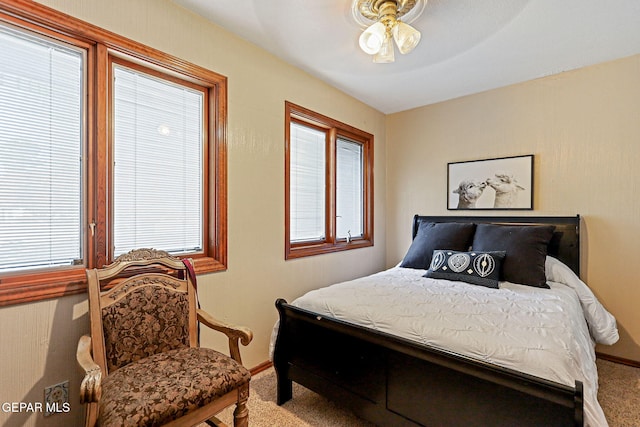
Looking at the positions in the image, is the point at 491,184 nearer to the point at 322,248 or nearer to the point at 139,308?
→ the point at 322,248

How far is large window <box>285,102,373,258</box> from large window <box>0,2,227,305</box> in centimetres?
89

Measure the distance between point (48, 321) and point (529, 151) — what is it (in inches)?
151

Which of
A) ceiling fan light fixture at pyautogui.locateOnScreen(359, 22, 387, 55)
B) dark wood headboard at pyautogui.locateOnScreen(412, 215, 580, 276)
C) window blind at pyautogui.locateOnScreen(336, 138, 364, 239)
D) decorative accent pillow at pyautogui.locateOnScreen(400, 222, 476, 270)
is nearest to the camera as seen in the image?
ceiling fan light fixture at pyautogui.locateOnScreen(359, 22, 387, 55)

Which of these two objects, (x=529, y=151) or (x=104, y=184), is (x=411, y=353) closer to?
(x=104, y=184)

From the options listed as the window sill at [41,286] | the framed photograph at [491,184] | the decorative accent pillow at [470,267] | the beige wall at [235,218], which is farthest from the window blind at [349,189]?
the window sill at [41,286]

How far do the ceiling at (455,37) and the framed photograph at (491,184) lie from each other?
2.59 ft

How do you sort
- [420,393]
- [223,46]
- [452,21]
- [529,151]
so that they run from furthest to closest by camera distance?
1. [529,151]
2. [223,46]
3. [452,21]
4. [420,393]

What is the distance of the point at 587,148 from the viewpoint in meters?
2.75

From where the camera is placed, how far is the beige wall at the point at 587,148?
102 inches

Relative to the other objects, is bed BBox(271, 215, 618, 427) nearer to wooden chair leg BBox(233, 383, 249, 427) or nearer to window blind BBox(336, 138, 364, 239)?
wooden chair leg BBox(233, 383, 249, 427)

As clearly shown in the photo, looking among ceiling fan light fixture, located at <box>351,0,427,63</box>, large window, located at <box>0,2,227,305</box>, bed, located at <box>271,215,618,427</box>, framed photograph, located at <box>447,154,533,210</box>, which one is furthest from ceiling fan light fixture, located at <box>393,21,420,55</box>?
framed photograph, located at <box>447,154,533,210</box>

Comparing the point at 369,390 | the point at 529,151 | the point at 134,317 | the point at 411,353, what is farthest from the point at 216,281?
the point at 529,151

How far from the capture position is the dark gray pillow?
2.38 metres

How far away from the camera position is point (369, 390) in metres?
1.66
